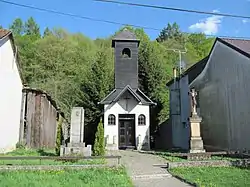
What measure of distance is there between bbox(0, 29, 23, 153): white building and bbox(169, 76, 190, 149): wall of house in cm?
1290

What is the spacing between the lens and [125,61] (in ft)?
86.3

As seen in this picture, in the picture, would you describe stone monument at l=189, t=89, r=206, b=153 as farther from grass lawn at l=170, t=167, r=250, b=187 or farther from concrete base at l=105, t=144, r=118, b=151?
concrete base at l=105, t=144, r=118, b=151

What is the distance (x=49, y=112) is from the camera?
23.8 m

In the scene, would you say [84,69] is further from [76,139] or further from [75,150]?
[75,150]

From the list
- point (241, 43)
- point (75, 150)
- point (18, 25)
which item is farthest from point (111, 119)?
point (18, 25)

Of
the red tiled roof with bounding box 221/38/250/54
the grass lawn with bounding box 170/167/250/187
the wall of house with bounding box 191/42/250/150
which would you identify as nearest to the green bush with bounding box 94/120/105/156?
the grass lawn with bounding box 170/167/250/187

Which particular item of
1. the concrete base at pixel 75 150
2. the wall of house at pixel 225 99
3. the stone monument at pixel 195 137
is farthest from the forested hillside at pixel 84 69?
the concrete base at pixel 75 150

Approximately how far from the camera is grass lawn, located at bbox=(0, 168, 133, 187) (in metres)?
7.93

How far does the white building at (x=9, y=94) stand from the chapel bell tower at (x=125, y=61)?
30.5 ft

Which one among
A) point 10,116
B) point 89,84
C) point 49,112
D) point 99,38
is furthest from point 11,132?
point 99,38

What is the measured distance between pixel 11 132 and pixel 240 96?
13.0 metres

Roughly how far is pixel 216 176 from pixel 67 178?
186 inches

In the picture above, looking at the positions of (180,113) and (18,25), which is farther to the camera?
(18,25)

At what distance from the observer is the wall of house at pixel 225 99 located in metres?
15.0
